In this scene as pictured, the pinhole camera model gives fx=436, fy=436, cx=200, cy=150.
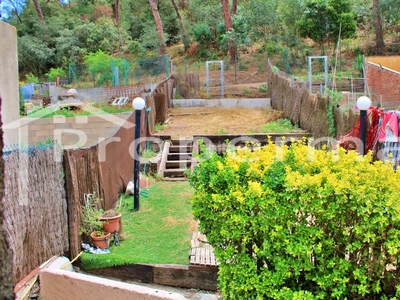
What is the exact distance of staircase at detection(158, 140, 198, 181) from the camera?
35.0 feet

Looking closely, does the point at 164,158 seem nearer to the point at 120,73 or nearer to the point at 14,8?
the point at 120,73

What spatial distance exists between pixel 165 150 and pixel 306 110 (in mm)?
4215

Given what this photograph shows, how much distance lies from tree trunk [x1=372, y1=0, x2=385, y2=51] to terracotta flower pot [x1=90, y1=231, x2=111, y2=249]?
2308cm

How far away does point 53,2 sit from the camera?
126 ft

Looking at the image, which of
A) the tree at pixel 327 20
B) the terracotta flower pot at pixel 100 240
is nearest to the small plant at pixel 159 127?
the terracotta flower pot at pixel 100 240

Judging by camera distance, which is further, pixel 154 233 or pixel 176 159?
pixel 176 159

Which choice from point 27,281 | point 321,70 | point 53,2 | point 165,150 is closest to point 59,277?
point 27,281

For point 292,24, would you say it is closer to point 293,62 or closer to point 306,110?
point 293,62

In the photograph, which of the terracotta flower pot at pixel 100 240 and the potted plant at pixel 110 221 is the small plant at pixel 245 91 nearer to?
the potted plant at pixel 110 221

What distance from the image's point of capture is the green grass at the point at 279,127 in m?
13.4

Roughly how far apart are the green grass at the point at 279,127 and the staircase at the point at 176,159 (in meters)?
2.73

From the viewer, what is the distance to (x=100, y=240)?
578 centimetres

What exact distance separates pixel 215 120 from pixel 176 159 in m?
4.72

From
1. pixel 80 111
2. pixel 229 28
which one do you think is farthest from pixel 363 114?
pixel 229 28
